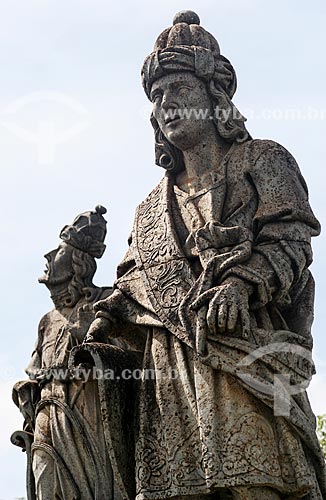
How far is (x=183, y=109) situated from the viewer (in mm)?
9164

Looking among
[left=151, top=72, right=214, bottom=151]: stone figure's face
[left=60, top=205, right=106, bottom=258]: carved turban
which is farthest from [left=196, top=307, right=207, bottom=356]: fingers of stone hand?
[left=60, top=205, right=106, bottom=258]: carved turban

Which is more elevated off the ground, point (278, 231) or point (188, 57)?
point (188, 57)

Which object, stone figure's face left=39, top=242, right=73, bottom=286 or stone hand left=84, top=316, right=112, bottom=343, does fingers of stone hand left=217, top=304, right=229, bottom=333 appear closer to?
stone hand left=84, top=316, right=112, bottom=343

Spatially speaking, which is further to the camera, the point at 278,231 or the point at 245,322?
the point at 278,231

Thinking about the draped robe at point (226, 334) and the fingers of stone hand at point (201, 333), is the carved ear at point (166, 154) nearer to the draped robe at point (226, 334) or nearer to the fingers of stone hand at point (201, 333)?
the draped robe at point (226, 334)

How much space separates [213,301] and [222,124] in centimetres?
154

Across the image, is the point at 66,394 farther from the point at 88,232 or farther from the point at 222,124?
the point at 222,124

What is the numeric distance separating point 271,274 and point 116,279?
132cm

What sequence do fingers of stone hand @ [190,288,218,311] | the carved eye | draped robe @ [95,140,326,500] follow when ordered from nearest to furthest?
1. draped robe @ [95,140,326,500]
2. fingers of stone hand @ [190,288,218,311]
3. the carved eye

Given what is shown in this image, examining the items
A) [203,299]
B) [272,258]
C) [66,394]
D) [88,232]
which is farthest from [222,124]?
[66,394]

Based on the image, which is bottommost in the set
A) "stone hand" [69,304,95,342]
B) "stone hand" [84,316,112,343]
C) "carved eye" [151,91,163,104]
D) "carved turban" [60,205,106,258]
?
"stone hand" [84,316,112,343]

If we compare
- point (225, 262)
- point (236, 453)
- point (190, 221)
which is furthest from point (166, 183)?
point (236, 453)

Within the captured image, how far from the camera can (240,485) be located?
794 cm

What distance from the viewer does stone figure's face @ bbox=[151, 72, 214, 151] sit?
30.0 ft
